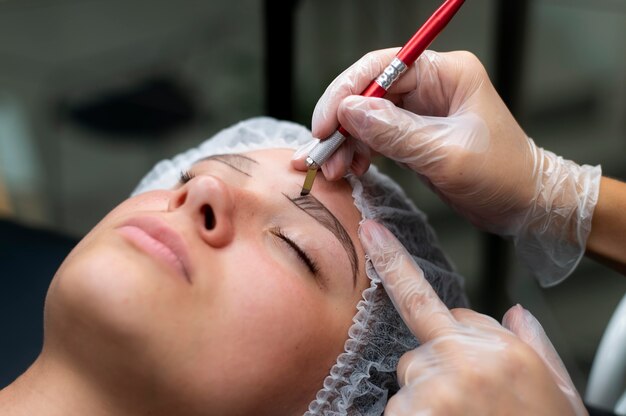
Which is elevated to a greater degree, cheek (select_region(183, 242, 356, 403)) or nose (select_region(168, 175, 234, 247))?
nose (select_region(168, 175, 234, 247))

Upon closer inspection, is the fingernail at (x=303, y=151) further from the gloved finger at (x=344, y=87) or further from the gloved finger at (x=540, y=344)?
the gloved finger at (x=540, y=344)

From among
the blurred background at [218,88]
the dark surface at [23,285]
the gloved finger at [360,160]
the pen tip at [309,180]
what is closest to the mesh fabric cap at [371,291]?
the gloved finger at [360,160]

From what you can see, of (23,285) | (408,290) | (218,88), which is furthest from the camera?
(218,88)

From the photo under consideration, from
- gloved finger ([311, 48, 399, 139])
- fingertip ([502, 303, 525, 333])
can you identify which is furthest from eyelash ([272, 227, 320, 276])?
fingertip ([502, 303, 525, 333])

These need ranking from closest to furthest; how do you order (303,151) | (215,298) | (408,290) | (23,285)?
1. (215,298)
2. (408,290)
3. (303,151)
4. (23,285)

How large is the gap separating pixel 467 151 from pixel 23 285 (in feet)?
4.31

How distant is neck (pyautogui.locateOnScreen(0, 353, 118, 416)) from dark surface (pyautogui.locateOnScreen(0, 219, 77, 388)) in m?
0.58

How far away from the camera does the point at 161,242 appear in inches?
42.9

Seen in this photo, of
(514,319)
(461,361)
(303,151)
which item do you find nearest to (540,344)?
(514,319)

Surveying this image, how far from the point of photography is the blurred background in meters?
3.01

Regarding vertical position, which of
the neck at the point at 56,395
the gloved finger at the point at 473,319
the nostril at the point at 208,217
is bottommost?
the neck at the point at 56,395

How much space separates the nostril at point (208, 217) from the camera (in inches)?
45.1

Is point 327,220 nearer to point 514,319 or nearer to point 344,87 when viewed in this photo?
point 344,87

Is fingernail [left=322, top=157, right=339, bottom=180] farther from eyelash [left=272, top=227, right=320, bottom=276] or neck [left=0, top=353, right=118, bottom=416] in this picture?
neck [left=0, top=353, right=118, bottom=416]
